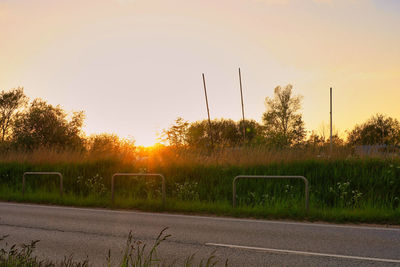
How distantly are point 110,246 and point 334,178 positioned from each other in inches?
352

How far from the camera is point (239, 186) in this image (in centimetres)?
1369

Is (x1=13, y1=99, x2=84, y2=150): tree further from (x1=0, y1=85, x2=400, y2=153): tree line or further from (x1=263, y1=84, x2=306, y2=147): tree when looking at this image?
(x1=263, y1=84, x2=306, y2=147): tree

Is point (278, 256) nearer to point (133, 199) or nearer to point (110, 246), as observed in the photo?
point (110, 246)

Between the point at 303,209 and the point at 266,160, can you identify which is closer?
the point at 303,209

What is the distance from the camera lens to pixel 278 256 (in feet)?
20.5

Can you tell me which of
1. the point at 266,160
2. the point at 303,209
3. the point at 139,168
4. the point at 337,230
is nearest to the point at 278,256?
the point at 337,230

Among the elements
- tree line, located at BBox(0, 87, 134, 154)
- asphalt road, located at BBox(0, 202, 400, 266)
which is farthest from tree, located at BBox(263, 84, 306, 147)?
asphalt road, located at BBox(0, 202, 400, 266)

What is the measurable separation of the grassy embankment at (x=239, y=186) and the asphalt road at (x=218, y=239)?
155 cm

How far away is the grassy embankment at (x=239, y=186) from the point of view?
1139cm

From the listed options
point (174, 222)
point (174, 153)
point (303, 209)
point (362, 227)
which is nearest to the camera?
point (362, 227)

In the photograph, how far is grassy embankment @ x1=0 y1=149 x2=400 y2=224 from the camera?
1139 cm

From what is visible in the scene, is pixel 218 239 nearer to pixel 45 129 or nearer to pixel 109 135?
pixel 109 135

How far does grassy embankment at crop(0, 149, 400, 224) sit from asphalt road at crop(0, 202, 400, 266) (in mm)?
1555

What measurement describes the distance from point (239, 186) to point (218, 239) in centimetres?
619
